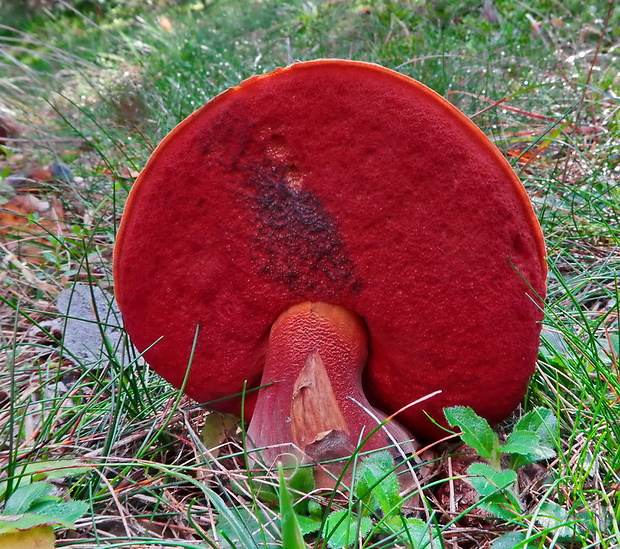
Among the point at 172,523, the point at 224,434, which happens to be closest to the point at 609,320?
the point at 224,434

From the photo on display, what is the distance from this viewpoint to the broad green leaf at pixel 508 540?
2.23 feet

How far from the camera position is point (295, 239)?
90 centimetres

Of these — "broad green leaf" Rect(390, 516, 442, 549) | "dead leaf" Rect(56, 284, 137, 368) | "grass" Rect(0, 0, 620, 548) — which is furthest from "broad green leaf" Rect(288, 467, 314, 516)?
"dead leaf" Rect(56, 284, 137, 368)

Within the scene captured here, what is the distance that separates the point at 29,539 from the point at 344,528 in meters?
0.42

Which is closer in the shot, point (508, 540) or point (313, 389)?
point (508, 540)

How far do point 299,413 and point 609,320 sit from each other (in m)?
0.82

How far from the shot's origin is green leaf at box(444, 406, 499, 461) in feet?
2.57

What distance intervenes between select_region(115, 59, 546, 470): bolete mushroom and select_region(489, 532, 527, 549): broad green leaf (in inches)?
9.7

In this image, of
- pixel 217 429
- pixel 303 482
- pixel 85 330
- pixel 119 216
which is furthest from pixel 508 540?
pixel 119 216

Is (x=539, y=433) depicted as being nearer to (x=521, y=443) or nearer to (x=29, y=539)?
(x=521, y=443)

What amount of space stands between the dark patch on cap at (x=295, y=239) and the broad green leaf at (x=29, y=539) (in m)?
0.51

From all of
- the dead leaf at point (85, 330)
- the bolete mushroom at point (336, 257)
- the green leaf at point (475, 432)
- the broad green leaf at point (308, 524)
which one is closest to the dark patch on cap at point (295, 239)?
the bolete mushroom at point (336, 257)

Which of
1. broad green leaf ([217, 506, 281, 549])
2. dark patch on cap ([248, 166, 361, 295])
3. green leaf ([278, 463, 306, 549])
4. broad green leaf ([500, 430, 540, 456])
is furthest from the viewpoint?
dark patch on cap ([248, 166, 361, 295])

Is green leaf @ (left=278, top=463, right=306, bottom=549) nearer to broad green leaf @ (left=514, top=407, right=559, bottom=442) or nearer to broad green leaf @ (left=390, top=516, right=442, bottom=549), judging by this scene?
broad green leaf @ (left=390, top=516, right=442, bottom=549)
